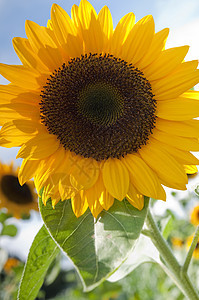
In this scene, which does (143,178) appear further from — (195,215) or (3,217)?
(195,215)

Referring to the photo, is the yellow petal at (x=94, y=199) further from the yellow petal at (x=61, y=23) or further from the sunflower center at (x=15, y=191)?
the sunflower center at (x=15, y=191)

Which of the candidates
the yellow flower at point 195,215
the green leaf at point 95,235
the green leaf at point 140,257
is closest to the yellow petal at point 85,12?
the green leaf at point 95,235

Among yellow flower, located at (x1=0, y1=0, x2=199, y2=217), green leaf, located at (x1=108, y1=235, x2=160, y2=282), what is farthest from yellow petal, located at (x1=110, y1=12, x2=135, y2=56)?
green leaf, located at (x1=108, y1=235, x2=160, y2=282)

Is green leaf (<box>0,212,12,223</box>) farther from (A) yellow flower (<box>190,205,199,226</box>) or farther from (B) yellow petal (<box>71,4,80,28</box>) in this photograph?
(B) yellow petal (<box>71,4,80,28</box>)

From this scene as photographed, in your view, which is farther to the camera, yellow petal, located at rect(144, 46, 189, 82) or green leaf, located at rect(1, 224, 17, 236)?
green leaf, located at rect(1, 224, 17, 236)

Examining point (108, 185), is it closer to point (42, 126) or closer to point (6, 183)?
point (42, 126)

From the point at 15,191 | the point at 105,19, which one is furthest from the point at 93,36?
the point at 15,191
